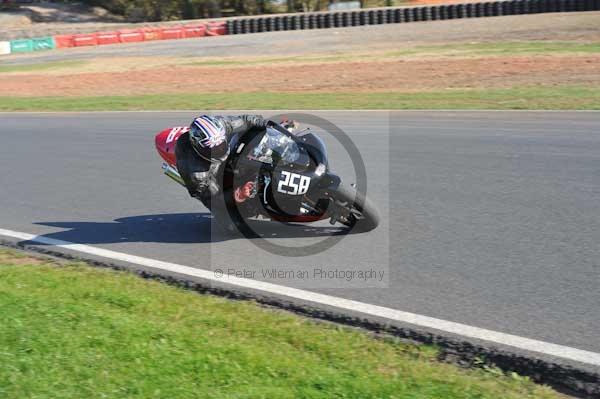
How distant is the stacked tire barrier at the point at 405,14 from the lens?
3534 cm

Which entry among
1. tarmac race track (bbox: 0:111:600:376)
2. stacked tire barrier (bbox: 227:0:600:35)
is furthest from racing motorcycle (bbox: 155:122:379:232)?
stacked tire barrier (bbox: 227:0:600:35)

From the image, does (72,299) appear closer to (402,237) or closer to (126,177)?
(402,237)

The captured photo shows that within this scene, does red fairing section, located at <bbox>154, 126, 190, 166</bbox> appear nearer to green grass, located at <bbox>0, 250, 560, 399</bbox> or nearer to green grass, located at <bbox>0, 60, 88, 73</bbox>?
green grass, located at <bbox>0, 250, 560, 399</bbox>

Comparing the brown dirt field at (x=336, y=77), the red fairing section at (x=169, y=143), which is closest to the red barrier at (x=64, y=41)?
the brown dirt field at (x=336, y=77)

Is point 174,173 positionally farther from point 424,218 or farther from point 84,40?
point 84,40

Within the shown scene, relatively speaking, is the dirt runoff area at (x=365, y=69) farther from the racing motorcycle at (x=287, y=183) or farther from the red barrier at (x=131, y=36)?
the racing motorcycle at (x=287, y=183)

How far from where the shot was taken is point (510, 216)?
756 centimetres

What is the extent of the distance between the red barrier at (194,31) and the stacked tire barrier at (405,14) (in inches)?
72.8

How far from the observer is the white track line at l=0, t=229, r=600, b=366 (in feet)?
14.6

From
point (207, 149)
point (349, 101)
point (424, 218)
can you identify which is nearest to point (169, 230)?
point (207, 149)

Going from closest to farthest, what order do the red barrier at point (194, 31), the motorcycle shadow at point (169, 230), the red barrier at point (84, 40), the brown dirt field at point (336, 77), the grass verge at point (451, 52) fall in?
the motorcycle shadow at point (169, 230), the brown dirt field at point (336, 77), the grass verge at point (451, 52), the red barrier at point (194, 31), the red barrier at point (84, 40)

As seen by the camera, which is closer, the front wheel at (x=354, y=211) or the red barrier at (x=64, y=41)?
the front wheel at (x=354, y=211)

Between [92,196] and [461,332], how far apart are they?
635 centimetres

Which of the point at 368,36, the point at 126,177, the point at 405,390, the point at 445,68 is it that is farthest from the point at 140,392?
the point at 368,36
